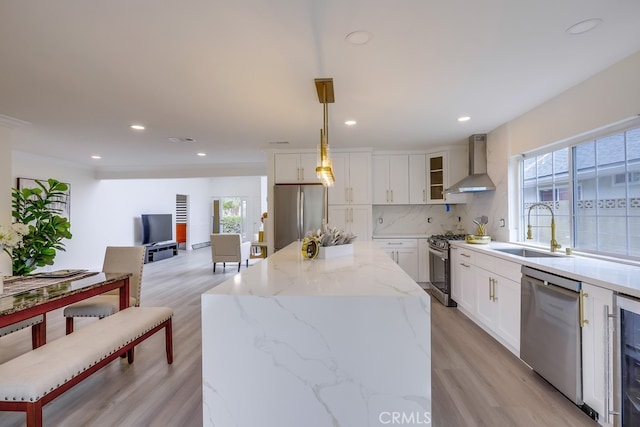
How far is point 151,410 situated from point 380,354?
1670 mm

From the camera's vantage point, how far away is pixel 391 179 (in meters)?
5.27

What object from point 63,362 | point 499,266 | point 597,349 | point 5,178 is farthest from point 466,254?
point 5,178

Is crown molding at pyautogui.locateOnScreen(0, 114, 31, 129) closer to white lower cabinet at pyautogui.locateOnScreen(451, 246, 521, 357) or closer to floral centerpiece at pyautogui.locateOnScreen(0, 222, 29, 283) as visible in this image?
floral centerpiece at pyautogui.locateOnScreen(0, 222, 29, 283)

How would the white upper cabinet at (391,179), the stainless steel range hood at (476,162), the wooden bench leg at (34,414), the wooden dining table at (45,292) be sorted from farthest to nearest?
the white upper cabinet at (391,179) < the stainless steel range hood at (476,162) < the wooden dining table at (45,292) < the wooden bench leg at (34,414)

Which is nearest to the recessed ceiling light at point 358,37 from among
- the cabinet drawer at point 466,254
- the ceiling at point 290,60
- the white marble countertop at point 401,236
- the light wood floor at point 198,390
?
the ceiling at point 290,60

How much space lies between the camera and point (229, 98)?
9.51ft

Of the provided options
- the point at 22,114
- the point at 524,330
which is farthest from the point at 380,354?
the point at 22,114

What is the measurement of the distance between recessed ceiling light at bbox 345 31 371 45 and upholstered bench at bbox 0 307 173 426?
2465 mm

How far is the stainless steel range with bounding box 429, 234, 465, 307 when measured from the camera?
4.22m

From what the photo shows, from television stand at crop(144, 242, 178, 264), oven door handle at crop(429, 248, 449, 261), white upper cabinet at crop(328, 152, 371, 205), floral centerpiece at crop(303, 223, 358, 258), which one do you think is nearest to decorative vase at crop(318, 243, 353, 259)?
floral centerpiece at crop(303, 223, 358, 258)

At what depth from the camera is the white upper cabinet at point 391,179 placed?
17.2ft

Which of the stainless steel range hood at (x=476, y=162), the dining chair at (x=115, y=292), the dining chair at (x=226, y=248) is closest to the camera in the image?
the dining chair at (x=115, y=292)

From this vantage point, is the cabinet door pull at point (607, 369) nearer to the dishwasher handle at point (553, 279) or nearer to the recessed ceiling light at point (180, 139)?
the dishwasher handle at point (553, 279)

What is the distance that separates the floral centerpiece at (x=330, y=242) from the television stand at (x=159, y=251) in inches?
288
